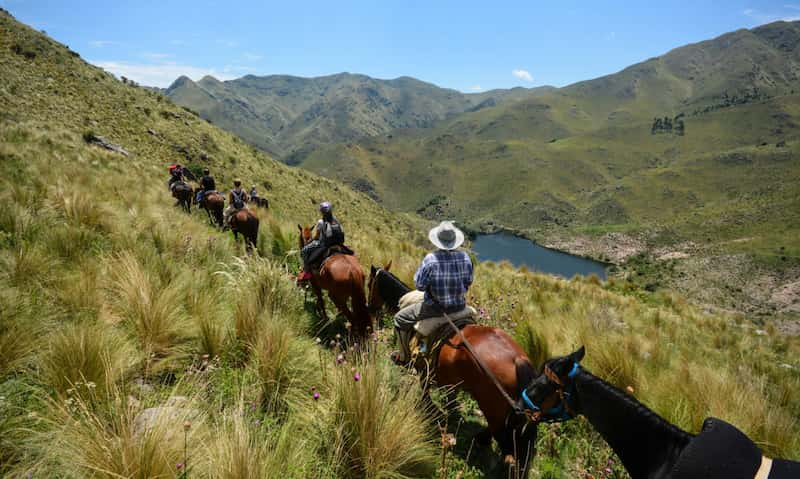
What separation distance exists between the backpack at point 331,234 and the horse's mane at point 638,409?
16.6ft

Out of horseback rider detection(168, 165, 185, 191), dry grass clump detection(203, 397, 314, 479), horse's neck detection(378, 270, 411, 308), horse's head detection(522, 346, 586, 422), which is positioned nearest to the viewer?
dry grass clump detection(203, 397, 314, 479)

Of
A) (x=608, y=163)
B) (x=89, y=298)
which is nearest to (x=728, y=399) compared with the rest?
(x=89, y=298)

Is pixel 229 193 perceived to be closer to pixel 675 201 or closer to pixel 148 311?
pixel 148 311

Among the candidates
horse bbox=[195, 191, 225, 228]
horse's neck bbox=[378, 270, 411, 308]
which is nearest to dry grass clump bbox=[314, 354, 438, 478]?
horse's neck bbox=[378, 270, 411, 308]

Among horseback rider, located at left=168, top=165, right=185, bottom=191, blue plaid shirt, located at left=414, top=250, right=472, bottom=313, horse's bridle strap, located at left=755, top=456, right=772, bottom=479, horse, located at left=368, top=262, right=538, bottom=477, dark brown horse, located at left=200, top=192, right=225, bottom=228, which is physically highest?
horseback rider, located at left=168, top=165, right=185, bottom=191

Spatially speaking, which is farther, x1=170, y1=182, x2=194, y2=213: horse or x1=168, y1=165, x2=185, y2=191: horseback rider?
x1=168, y1=165, x2=185, y2=191: horseback rider

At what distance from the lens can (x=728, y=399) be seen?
391 cm

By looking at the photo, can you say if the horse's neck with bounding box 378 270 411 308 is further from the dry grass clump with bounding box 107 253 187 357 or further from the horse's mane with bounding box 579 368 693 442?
the horse's mane with bounding box 579 368 693 442

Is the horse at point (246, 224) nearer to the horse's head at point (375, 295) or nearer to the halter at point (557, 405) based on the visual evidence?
the horse's head at point (375, 295)

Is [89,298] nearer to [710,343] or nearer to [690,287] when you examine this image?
[710,343]

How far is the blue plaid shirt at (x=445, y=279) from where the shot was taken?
4508 mm

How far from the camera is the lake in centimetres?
10381

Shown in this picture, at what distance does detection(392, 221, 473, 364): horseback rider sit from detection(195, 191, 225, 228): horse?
10231mm

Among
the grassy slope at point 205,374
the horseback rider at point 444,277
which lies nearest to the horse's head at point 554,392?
the grassy slope at point 205,374
